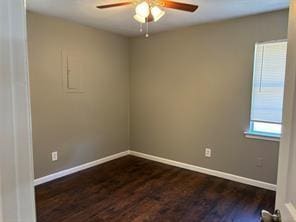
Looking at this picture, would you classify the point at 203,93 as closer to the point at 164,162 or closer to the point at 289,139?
the point at 164,162

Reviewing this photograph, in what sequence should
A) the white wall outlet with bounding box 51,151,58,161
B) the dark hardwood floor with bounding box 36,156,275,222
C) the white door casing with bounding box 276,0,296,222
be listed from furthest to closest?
the white wall outlet with bounding box 51,151,58,161
the dark hardwood floor with bounding box 36,156,275,222
the white door casing with bounding box 276,0,296,222

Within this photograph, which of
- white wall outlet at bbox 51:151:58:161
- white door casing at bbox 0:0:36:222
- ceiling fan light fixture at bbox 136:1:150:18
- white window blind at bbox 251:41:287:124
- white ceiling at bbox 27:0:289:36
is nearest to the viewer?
white door casing at bbox 0:0:36:222

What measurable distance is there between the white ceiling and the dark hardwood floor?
90.6 inches

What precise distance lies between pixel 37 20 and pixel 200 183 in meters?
3.12

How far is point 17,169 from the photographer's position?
49cm

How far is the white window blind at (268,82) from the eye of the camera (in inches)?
109

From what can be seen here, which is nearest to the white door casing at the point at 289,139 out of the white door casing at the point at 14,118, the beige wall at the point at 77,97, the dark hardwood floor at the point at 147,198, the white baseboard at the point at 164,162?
the white door casing at the point at 14,118

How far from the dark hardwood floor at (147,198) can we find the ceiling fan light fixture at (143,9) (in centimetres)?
205

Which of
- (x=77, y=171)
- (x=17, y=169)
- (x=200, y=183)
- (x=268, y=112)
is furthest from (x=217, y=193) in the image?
(x=17, y=169)

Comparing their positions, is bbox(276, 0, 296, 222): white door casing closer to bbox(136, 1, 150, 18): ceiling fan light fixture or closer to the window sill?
bbox(136, 1, 150, 18): ceiling fan light fixture

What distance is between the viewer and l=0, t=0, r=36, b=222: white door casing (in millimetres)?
453

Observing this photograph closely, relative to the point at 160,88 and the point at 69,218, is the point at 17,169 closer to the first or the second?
the point at 69,218

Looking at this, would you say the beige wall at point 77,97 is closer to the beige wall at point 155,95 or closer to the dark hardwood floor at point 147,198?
the beige wall at point 155,95

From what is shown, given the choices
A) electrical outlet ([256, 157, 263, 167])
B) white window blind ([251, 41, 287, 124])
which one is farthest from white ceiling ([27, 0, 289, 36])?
electrical outlet ([256, 157, 263, 167])
